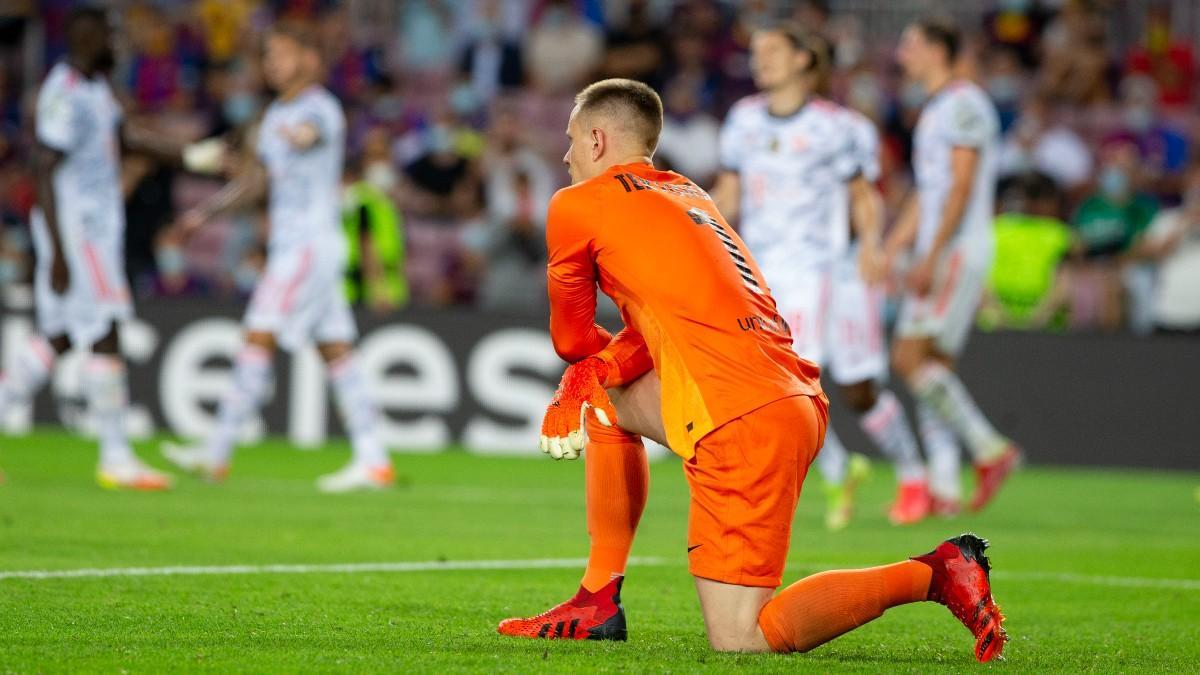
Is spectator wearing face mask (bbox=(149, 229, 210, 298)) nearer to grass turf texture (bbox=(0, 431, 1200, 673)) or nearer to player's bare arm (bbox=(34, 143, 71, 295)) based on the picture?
grass turf texture (bbox=(0, 431, 1200, 673))

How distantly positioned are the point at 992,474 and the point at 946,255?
1328mm

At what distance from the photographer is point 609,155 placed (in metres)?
5.12

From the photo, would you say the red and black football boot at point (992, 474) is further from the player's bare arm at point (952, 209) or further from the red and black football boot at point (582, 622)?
the red and black football boot at point (582, 622)

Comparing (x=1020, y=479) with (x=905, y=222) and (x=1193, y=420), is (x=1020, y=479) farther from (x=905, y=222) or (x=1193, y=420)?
(x=905, y=222)

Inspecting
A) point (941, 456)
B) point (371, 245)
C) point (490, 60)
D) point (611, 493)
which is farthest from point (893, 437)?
point (490, 60)

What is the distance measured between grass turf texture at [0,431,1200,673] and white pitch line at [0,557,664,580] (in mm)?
121

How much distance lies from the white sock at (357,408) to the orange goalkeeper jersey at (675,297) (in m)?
6.13

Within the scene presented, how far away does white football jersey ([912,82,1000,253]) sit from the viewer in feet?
34.2

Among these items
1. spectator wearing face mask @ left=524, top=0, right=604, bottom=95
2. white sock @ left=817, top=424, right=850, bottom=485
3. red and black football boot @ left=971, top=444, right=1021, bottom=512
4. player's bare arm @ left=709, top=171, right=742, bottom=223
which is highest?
spectator wearing face mask @ left=524, top=0, right=604, bottom=95

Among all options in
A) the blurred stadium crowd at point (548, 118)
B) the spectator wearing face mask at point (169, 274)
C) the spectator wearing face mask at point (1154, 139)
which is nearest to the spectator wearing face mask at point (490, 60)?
the blurred stadium crowd at point (548, 118)

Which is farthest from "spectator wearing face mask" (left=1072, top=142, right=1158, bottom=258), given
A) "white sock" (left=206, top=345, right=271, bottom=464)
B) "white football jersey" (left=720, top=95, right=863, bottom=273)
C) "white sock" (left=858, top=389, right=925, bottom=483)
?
"white sock" (left=206, top=345, right=271, bottom=464)

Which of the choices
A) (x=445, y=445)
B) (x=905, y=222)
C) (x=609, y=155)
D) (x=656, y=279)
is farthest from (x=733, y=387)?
(x=445, y=445)

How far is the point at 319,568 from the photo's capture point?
677 centimetres

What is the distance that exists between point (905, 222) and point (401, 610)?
235 inches
